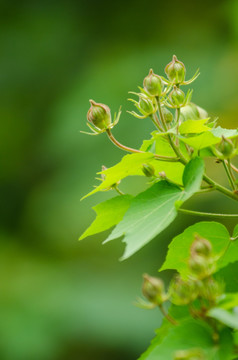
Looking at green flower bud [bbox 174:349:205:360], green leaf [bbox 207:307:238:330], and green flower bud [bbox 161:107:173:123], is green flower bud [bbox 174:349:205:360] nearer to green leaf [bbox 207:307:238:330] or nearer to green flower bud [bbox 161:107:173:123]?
green leaf [bbox 207:307:238:330]

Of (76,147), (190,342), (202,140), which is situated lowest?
(76,147)

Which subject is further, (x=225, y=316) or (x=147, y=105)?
(x=147, y=105)

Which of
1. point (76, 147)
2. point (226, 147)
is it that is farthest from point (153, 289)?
point (76, 147)

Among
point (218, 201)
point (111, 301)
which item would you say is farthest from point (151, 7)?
point (111, 301)

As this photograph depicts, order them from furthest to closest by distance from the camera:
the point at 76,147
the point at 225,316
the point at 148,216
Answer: the point at 76,147 → the point at 148,216 → the point at 225,316

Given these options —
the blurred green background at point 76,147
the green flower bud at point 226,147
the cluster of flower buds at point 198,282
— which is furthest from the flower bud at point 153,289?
the blurred green background at point 76,147

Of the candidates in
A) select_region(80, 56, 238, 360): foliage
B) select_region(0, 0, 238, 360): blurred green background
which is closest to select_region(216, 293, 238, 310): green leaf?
select_region(80, 56, 238, 360): foliage

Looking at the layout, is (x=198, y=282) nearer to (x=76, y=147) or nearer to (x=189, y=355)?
(x=189, y=355)
